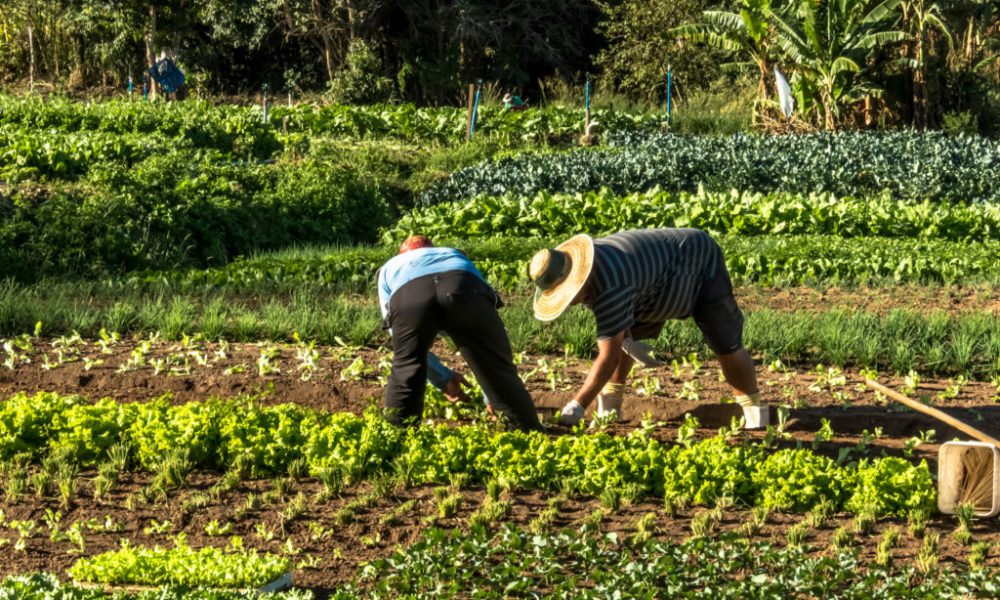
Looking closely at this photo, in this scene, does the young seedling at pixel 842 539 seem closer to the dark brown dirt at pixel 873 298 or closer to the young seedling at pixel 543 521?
the young seedling at pixel 543 521

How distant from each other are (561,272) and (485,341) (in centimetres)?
49

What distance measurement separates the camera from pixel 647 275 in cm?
566

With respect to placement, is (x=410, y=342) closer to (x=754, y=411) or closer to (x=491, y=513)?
(x=491, y=513)

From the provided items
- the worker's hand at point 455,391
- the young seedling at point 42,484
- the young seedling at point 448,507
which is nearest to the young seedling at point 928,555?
the young seedling at point 448,507

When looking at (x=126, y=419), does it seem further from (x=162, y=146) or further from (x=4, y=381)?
(x=162, y=146)

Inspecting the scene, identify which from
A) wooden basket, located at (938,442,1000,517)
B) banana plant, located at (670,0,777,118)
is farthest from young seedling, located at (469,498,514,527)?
banana plant, located at (670,0,777,118)

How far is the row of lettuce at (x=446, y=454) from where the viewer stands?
4855mm

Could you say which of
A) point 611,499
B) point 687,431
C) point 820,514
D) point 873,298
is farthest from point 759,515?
point 873,298

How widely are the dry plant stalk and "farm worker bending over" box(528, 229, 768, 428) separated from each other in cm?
157

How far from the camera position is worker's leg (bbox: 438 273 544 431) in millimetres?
5465

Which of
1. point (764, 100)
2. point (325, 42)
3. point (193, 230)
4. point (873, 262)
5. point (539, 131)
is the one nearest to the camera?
point (873, 262)

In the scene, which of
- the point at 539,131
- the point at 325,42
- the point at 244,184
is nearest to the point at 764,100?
the point at 539,131

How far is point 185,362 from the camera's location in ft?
24.2

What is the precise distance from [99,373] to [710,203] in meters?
8.69
